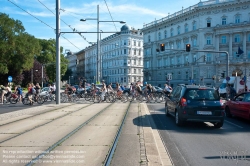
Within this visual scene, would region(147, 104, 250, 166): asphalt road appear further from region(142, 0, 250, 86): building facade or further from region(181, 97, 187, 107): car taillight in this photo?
region(142, 0, 250, 86): building facade

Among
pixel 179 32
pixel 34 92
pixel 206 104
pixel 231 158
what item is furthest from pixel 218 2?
pixel 231 158

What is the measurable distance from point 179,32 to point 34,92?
5379 centimetres

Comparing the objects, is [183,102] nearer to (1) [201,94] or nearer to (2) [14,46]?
(1) [201,94]

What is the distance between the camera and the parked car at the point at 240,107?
11.4 metres

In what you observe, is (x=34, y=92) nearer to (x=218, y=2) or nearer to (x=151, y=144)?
(x=151, y=144)

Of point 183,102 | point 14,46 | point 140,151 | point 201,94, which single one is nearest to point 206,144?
point 140,151

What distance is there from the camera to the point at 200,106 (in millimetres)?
9852

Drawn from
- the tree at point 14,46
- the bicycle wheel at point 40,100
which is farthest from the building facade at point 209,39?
the bicycle wheel at point 40,100

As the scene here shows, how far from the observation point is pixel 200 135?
28.9ft

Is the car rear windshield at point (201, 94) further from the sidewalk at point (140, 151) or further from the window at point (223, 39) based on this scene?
the window at point (223, 39)

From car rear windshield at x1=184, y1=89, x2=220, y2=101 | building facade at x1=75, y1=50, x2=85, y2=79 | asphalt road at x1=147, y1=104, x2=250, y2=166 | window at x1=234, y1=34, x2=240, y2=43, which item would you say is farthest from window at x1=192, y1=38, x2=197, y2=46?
building facade at x1=75, y1=50, x2=85, y2=79

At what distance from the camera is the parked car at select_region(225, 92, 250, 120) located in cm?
1142

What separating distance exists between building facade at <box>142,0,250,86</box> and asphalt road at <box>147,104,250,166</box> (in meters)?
43.6

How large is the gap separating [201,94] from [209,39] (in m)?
54.4
